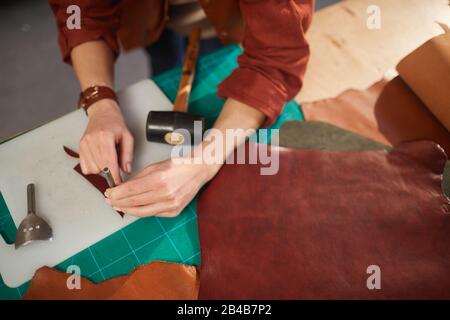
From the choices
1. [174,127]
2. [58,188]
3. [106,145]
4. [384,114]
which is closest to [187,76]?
[174,127]

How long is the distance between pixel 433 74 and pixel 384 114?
0.50 ft

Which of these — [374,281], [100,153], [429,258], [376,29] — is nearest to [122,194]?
[100,153]

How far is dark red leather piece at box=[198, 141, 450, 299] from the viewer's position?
741mm

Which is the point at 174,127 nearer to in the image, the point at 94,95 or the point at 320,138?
the point at 94,95

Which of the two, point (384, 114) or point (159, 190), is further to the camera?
point (384, 114)

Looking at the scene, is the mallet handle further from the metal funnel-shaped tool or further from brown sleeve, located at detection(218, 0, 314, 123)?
the metal funnel-shaped tool

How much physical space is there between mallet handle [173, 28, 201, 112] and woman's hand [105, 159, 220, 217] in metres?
0.22

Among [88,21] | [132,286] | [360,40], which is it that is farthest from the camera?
[360,40]

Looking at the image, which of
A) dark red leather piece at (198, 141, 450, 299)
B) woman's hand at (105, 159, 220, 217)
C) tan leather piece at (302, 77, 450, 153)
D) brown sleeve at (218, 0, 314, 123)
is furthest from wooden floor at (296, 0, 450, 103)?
woman's hand at (105, 159, 220, 217)

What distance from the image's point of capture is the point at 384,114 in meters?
0.99

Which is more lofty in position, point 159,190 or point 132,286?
point 159,190
